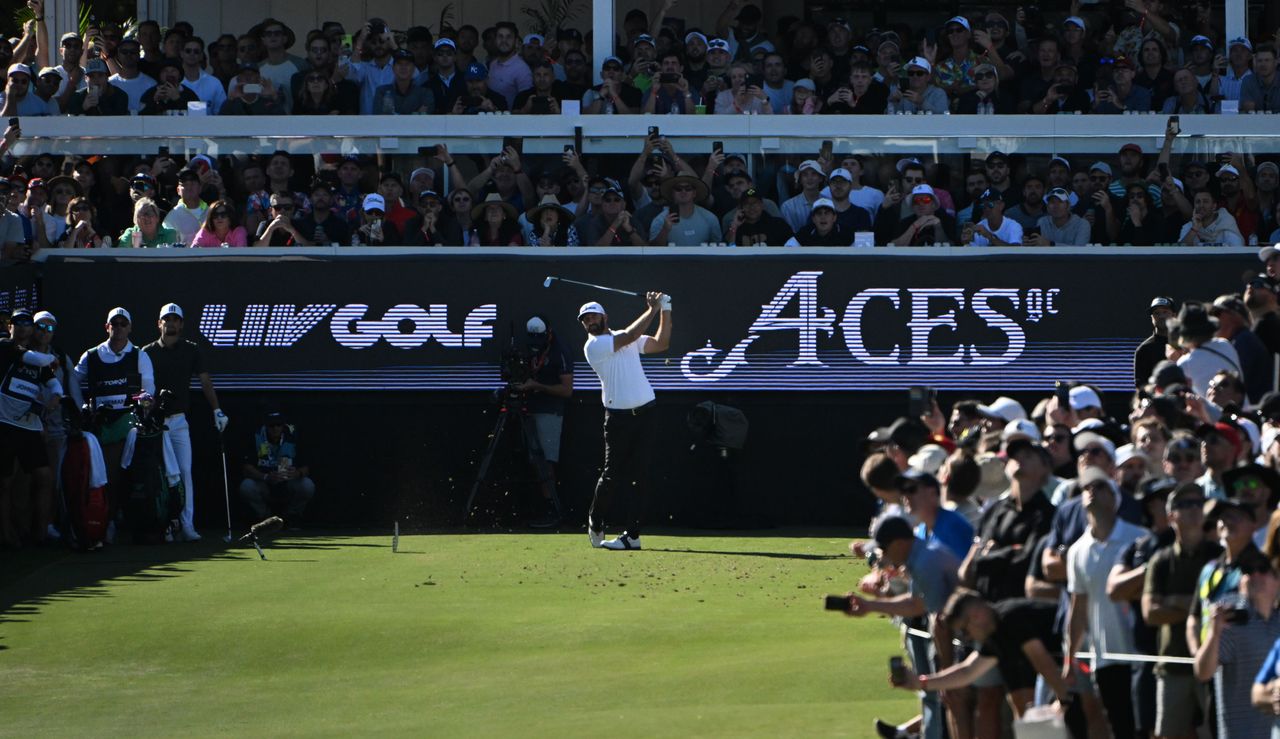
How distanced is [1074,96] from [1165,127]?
120 cm

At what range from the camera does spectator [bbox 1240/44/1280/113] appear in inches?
823

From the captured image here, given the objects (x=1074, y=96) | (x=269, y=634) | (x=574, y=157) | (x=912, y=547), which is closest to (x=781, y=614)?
(x=269, y=634)

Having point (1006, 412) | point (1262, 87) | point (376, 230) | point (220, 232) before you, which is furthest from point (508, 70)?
point (1006, 412)

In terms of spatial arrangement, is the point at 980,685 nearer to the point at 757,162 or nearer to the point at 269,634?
the point at 269,634

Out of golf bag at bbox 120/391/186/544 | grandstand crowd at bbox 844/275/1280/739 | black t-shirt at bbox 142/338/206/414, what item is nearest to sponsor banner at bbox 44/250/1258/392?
black t-shirt at bbox 142/338/206/414

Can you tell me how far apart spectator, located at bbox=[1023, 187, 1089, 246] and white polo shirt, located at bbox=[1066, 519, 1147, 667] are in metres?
11.5

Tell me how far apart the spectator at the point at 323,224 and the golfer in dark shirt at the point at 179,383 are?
5.52 ft

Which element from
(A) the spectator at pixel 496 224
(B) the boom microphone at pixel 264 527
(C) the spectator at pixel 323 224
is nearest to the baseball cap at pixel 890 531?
(B) the boom microphone at pixel 264 527

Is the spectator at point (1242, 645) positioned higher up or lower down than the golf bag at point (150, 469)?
higher up

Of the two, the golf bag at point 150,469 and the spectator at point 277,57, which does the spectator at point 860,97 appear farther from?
the golf bag at point 150,469

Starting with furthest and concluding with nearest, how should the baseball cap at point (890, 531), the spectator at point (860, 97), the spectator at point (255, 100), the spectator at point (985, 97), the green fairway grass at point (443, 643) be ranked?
the spectator at point (255, 100) → the spectator at point (860, 97) → the spectator at point (985, 97) → the green fairway grass at point (443, 643) → the baseball cap at point (890, 531)

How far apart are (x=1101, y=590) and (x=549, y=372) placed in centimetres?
1156

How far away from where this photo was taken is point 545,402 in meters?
19.4

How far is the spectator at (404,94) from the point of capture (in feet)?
70.4
